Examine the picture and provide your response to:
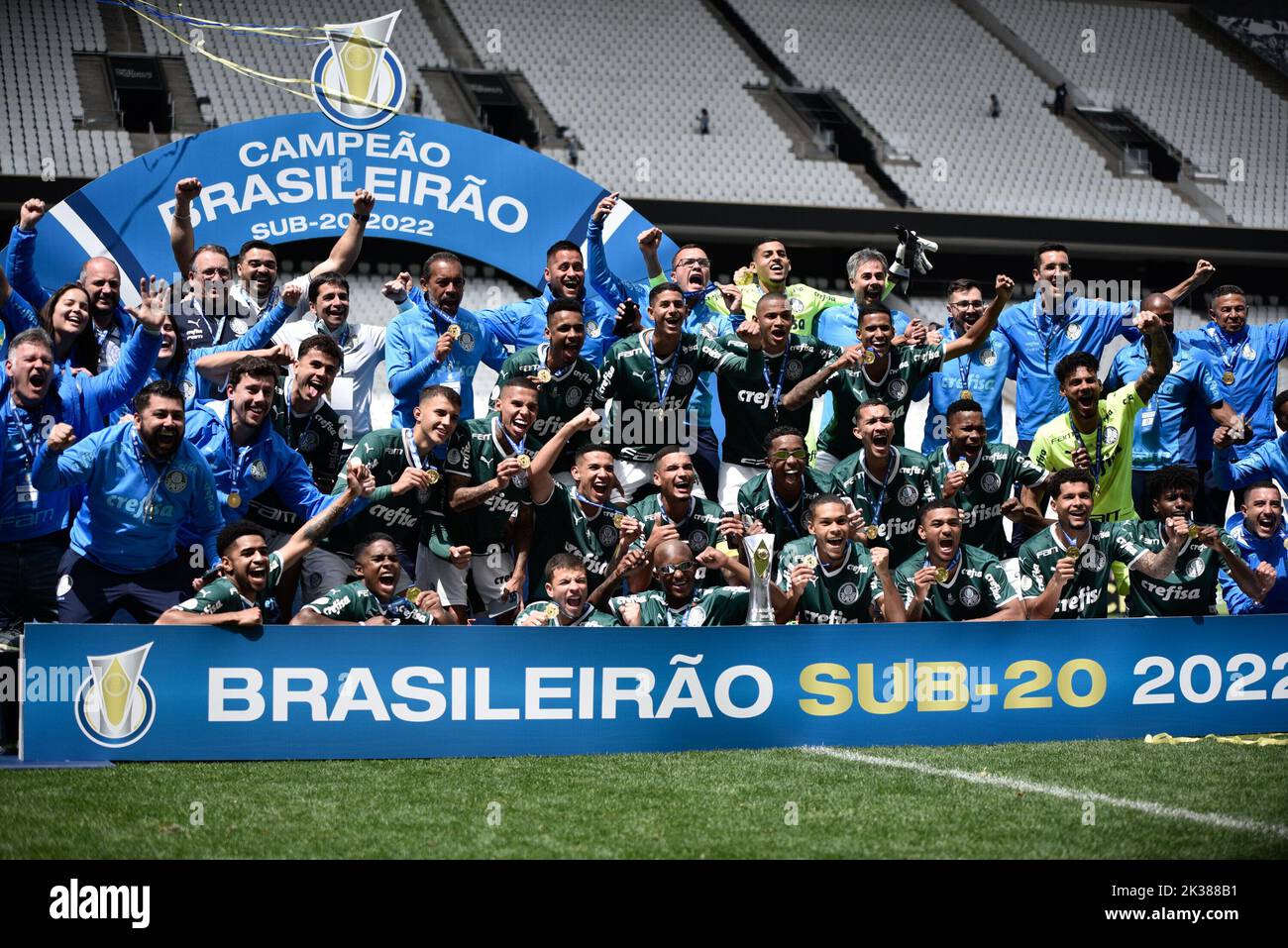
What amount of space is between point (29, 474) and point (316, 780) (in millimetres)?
1987

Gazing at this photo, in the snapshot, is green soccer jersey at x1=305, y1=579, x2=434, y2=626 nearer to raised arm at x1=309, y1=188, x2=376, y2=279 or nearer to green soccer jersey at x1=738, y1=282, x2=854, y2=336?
raised arm at x1=309, y1=188, x2=376, y2=279

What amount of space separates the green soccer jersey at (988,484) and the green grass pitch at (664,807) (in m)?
1.74

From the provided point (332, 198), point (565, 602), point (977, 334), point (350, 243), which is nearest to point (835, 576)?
point (565, 602)

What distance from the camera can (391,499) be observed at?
23.1 ft

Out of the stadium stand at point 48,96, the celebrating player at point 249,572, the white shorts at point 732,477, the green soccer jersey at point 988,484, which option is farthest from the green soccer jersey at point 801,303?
the stadium stand at point 48,96

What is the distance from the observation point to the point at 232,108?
65.8ft

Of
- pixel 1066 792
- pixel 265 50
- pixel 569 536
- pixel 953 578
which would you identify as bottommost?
pixel 1066 792

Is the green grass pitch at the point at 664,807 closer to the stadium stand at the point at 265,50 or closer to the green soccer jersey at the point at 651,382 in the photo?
the green soccer jersey at the point at 651,382

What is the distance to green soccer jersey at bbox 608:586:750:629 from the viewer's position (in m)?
6.78

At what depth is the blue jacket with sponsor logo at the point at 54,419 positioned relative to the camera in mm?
6461

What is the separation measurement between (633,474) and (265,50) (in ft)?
53.1

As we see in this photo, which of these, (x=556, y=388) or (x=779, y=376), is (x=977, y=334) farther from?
(x=556, y=388)
